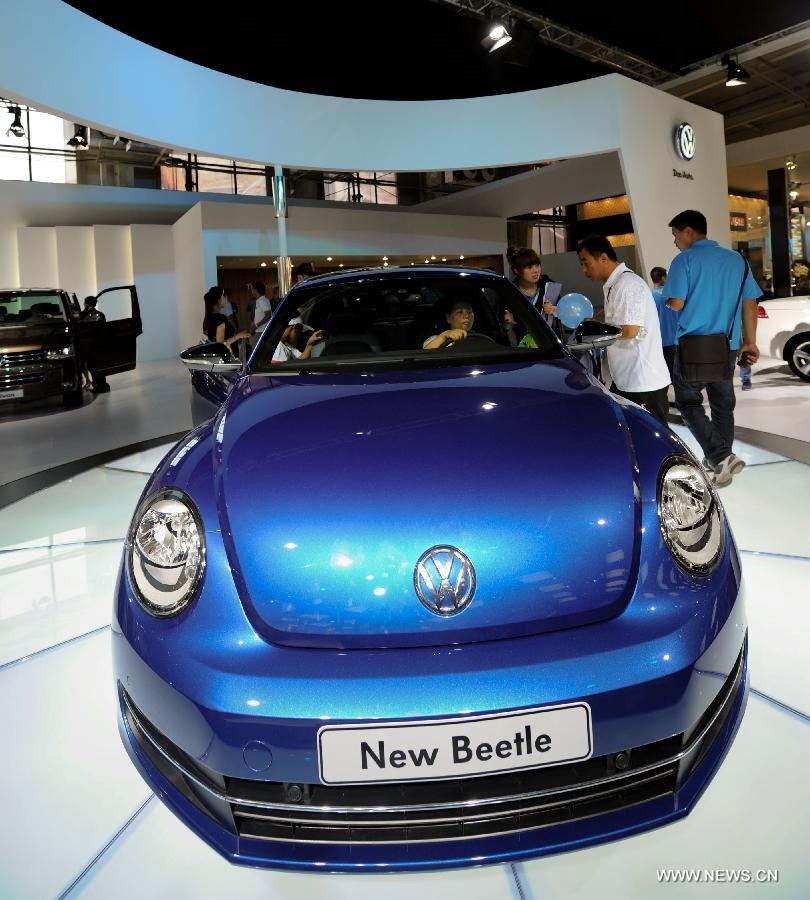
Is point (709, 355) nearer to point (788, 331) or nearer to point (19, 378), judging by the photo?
point (788, 331)

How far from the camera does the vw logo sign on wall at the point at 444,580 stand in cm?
120

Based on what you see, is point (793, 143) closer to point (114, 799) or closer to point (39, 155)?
point (39, 155)

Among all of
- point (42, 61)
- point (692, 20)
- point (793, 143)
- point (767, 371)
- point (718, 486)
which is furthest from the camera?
point (793, 143)

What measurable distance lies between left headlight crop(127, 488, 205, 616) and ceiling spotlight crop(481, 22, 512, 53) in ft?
34.7

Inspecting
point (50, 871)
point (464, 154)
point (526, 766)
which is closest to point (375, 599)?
point (526, 766)

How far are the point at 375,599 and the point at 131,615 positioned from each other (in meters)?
0.45

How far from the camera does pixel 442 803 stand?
3.72ft

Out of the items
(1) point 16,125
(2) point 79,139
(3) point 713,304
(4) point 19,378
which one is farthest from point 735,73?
(1) point 16,125

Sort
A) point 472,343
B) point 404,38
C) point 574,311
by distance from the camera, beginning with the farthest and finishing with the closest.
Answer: point 404,38
point 574,311
point 472,343

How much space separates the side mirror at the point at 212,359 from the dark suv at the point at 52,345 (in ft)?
17.6

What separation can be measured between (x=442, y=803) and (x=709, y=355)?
10.6 feet

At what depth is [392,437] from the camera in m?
1.49

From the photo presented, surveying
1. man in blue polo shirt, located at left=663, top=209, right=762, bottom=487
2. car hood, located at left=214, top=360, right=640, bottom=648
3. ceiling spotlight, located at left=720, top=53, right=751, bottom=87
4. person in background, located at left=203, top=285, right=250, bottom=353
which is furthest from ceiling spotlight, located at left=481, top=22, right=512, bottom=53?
car hood, located at left=214, top=360, right=640, bottom=648

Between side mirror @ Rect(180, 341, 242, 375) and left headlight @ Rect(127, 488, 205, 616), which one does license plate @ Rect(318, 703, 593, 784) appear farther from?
side mirror @ Rect(180, 341, 242, 375)
